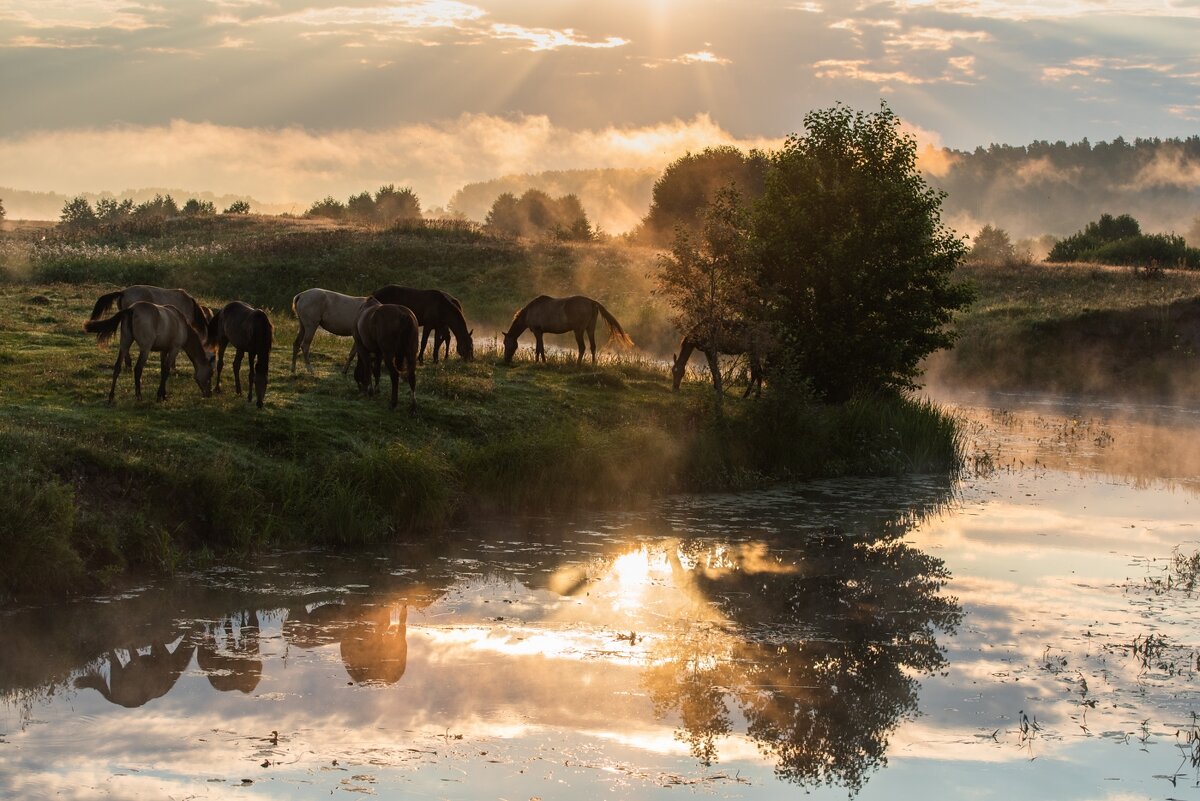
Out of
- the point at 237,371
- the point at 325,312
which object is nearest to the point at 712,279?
the point at 325,312

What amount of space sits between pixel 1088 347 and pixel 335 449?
124 ft

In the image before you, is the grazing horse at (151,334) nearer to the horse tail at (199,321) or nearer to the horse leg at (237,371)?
the horse tail at (199,321)

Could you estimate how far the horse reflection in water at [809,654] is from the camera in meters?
11.0

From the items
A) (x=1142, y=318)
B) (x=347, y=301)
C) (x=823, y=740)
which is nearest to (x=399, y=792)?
(x=823, y=740)

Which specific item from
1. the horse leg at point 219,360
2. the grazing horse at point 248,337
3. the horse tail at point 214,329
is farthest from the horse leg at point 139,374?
the horse tail at point 214,329

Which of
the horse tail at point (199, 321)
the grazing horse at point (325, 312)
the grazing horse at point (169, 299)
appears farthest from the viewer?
the grazing horse at point (325, 312)

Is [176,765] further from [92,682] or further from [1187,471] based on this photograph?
[1187,471]

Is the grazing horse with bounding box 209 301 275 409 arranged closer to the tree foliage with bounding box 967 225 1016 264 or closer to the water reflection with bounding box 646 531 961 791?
the water reflection with bounding box 646 531 961 791

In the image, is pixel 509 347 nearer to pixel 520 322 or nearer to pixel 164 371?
pixel 520 322

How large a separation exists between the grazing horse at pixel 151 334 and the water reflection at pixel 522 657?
5.14 meters

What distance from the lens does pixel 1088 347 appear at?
48.6 meters

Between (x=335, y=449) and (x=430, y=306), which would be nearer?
(x=335, y=449)

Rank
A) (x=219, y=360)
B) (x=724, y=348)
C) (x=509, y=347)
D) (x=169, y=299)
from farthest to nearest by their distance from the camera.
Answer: (x=509, y=347) → (x=724, y=348) → (x=169, y=299) → (x=219, y=360)

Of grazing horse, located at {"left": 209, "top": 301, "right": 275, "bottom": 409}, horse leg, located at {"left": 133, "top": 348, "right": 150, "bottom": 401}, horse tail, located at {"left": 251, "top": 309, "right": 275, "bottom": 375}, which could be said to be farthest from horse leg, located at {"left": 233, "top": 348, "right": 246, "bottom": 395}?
horse leg, located at {"left": 133, "top": 348, "right": 150, "bottom": 401}
